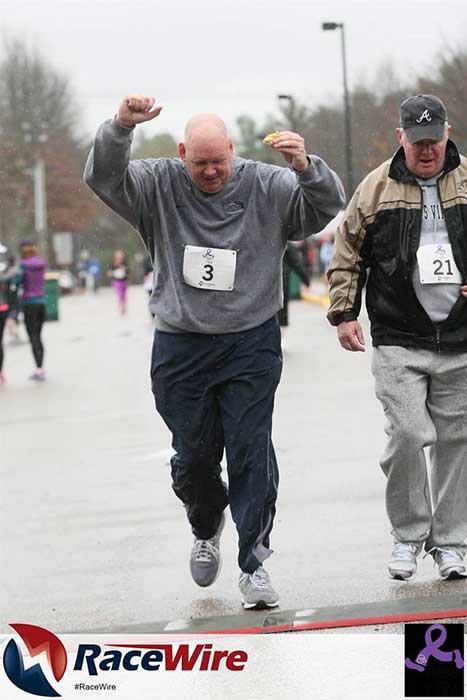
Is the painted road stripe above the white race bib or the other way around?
the other way around

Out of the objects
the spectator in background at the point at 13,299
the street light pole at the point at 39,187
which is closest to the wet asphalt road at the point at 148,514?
the spectator in background at the point at 13,299

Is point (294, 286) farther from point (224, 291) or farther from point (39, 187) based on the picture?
point (39, 187)

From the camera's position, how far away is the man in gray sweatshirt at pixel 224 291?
18.0 feet

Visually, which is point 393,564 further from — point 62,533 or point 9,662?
point 62,533

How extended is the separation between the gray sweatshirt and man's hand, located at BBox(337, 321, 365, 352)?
16.4 inches

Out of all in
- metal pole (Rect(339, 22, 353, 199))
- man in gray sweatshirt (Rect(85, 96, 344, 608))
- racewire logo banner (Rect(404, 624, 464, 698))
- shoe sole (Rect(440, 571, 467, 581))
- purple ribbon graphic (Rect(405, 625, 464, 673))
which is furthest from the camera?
metal pole (Rect(339, 22, 353, 199))

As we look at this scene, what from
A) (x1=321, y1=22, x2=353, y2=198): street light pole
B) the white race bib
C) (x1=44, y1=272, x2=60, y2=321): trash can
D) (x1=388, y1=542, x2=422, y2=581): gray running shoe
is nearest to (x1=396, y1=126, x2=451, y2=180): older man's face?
the white race bib

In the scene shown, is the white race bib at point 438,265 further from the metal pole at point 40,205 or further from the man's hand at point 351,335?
the metal pole at point 40,205

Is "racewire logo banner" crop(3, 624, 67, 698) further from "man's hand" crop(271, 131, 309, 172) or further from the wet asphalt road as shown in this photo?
"man's hand" crop(271, 131, 309, 172)

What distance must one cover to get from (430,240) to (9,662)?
2148mm

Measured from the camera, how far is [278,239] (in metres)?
5.59

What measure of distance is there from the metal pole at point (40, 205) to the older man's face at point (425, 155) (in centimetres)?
6086

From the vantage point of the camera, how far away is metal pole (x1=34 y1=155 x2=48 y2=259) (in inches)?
2655

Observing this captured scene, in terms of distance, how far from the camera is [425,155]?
5684 mm
